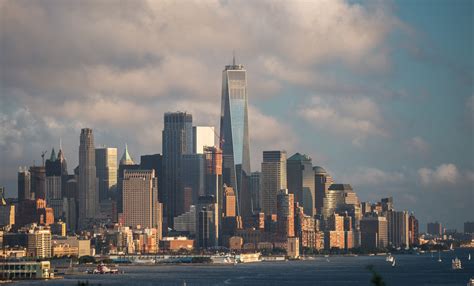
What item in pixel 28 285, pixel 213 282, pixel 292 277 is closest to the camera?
pixel 28 285

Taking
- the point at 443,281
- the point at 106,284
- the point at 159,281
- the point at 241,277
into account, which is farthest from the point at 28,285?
the point at 443,281

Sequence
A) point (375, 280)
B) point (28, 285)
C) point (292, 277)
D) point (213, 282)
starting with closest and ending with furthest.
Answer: point (375, 280)
point (28, 285)
point (213, 282)
point (292, 277)

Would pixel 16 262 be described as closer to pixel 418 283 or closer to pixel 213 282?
pixel 213 282

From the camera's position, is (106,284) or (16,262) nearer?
(106,284)

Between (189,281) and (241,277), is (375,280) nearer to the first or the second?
(189,281)

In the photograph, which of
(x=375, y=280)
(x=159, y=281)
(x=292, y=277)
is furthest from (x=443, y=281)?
(x=375, y=280)

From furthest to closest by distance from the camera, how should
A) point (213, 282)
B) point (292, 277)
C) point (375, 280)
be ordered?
point (292, 277) < point (213, 282) < point (375, 280)

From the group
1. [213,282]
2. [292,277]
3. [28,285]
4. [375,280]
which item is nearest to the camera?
[375,280]

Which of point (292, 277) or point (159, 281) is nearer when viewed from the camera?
point (159, 281)
